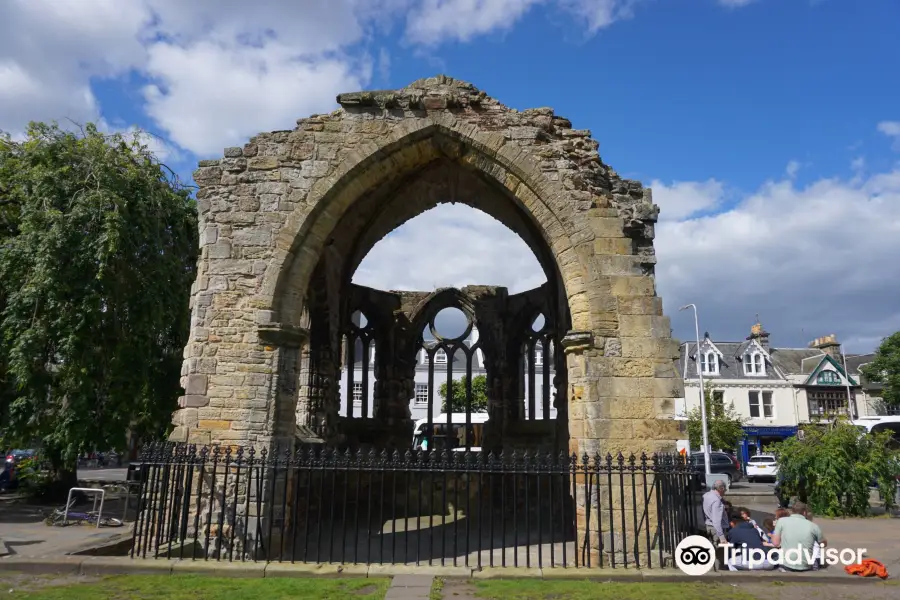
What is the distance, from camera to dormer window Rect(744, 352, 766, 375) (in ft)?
122

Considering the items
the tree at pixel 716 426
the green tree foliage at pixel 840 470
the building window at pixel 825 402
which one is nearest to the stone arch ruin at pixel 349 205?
the green tree foliage at pixel 840 470

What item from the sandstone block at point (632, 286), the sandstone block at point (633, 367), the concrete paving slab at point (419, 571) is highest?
the sandstone block at point (632, 286)

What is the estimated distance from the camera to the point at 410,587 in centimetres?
617

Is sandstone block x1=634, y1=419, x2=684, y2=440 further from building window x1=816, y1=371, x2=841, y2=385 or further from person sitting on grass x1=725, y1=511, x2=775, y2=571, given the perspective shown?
building window x1=816, y1=371, x2=841, y2=385

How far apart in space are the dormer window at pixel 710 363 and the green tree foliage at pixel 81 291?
3165cm

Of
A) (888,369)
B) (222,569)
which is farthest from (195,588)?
(888,369)

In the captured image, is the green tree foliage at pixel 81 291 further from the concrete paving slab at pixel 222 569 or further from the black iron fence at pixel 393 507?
the concrete paving slab at pixel 222 569

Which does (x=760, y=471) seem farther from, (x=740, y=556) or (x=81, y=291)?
(x=81, y=291)

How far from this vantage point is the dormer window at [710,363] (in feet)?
122

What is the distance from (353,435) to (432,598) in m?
10.0

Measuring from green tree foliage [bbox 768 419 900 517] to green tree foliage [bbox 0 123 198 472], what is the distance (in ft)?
47.9

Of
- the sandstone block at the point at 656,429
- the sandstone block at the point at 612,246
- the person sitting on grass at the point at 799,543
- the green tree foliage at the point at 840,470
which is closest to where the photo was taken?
the person sitting on grass at the point at 799,543

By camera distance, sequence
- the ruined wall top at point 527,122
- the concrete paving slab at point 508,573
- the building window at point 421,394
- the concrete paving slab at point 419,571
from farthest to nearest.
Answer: the building window at point 421,394, the ruined wall top at point 527,122, the concrete paving slab at point 419,571, the concrete paving slab at point 508,573

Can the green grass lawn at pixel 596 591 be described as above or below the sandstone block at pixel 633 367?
below
